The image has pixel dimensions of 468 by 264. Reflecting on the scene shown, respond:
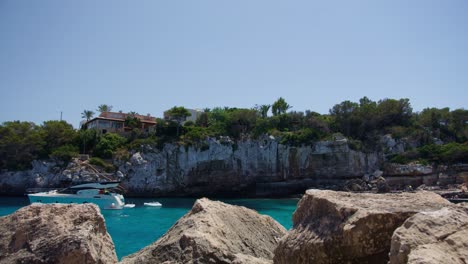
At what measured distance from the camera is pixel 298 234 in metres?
4.13

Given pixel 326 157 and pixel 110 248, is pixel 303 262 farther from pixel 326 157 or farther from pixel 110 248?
pixel 326 157

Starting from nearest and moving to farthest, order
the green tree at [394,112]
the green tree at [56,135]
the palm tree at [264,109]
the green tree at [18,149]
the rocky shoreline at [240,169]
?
the rocky shoreline at [240,169], the green tree at [18,149], the green tree at [56,135], the green tree at [394,112], the palm tree at [264,109]

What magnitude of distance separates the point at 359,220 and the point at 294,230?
962 millimetres

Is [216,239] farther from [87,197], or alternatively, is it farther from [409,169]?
[409,169]

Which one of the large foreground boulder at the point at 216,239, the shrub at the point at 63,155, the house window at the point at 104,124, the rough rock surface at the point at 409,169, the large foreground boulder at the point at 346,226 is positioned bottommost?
the rough rock surface at the point at 409,169

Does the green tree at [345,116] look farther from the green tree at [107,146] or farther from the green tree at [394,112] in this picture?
the green tree at [107,146]

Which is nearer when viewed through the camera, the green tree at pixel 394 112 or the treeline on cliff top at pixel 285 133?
the treeline on cliff top at pixel 285 133

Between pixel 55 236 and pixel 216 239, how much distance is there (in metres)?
1.92

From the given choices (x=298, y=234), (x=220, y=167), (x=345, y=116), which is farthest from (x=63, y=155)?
(x=298, y=234)

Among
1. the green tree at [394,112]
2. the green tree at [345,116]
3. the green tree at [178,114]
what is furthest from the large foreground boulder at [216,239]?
the green tree at [394,112]

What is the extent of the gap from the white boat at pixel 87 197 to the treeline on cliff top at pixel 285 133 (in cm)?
1145

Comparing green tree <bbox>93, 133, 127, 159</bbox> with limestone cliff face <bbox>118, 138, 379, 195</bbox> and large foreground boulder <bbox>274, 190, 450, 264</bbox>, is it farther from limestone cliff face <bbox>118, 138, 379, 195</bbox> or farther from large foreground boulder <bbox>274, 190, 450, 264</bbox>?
large foreground boulder <bbox>274, 190, 450, 264</bbox>

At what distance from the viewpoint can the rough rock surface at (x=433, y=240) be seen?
103 inches

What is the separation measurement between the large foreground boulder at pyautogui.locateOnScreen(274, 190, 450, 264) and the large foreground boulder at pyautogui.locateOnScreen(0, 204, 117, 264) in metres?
2.20
